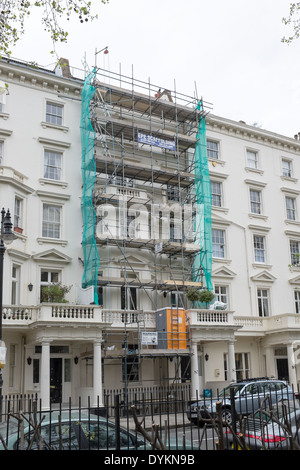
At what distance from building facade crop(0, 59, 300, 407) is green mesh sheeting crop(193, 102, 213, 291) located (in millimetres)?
87

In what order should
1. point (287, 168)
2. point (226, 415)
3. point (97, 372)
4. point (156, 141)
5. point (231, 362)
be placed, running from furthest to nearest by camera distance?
1. point (287, 168)
2. point (156, 141)
3. point (231, 362)
4. point (97, 372)
5. point (226, 415)

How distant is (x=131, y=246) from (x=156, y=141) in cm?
652

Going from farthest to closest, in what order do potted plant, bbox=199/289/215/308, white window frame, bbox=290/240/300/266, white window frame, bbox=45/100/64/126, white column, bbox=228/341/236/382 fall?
white window frame, bbox=290/240/300/266, white window frame, bbox=45/100/64/126, potted plant, bbox=199/289/215/308, white column, bbox=228/341/236/382

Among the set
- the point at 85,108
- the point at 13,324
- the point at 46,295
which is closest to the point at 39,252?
the point at 46,295

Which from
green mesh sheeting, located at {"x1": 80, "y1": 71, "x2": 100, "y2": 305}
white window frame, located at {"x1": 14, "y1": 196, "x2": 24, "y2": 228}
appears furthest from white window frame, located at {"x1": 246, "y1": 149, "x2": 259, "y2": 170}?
white window frame, located at {"x1": 14, "y1": 196, "x2": 24, "y2": 228}

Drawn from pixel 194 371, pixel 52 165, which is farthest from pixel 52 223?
pixel 194 371

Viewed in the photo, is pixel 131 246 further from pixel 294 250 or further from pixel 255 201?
pixel 294 250

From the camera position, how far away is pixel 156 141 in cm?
3006

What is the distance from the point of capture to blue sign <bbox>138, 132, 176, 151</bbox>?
29472 millimetres

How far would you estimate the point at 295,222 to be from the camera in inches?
1425

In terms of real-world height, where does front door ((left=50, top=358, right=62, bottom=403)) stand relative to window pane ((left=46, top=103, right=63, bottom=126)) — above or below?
below

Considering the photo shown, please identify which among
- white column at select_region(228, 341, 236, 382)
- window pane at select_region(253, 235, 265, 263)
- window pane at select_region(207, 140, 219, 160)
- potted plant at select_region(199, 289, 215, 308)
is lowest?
white column at select_region(228, 341, 236, 382)

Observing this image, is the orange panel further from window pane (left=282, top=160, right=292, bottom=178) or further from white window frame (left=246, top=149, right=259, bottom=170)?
window pane (left=282, top=160, right=292, bottom=178)

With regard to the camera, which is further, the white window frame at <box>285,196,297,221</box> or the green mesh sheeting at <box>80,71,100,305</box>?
the white window frame at <box>285,196,297,221</box>
